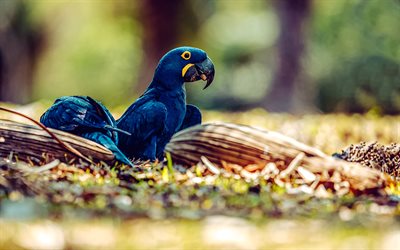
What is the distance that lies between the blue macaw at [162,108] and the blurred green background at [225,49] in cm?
594

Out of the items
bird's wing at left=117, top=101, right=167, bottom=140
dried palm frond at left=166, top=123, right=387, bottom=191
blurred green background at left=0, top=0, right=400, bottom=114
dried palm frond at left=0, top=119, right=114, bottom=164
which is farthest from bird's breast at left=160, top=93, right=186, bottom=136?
blurred green background at left=0, top=0, right=400, bottom=114

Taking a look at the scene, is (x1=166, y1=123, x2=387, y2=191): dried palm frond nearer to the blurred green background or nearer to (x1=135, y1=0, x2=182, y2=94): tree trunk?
the blurred green background

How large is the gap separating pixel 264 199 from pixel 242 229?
858mm

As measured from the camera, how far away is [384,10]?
2397cm

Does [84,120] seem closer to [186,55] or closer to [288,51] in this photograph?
[186,55]

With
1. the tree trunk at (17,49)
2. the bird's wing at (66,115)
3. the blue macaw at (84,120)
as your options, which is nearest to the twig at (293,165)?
the blue macaw at (84,120)

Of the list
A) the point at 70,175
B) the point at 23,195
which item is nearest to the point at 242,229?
the point at 23,195

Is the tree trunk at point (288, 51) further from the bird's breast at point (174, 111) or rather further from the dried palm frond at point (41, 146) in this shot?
the dried palm frond at point (41, 146)

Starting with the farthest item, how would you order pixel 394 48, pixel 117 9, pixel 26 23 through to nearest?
pixel 26 23
pixel 117 9
pixel 394 48

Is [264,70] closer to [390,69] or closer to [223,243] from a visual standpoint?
[390,69]

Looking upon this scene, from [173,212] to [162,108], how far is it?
7.41 ft

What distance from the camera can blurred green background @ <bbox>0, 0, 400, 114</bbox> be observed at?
57.6 ft

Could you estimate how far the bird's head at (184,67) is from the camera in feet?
21.8

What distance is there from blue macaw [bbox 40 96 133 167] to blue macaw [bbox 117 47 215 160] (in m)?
0.21
